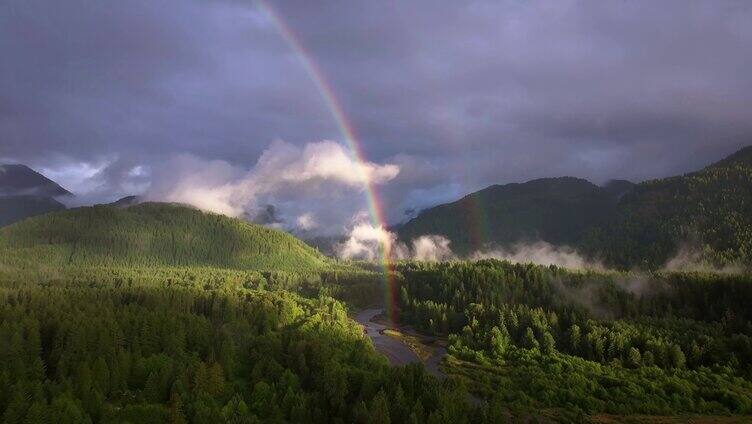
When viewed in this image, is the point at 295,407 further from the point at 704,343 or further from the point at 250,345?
the point at 704,343

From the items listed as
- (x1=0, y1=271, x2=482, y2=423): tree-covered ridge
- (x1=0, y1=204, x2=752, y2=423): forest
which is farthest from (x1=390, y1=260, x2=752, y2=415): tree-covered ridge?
(x1=0, y1=271, x2=482, y2=423): tree-covered ridge

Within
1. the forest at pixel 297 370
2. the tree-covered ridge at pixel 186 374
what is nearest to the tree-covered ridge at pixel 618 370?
the forest at pixel 297 370

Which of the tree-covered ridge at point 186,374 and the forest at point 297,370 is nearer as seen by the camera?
the tree-covered ridge at point 186,374

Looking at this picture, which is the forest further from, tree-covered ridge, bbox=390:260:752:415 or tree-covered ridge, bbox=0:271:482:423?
tree-covered ridge, bbox=390:260:752:415

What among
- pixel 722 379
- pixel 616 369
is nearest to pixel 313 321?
pixel 616 369

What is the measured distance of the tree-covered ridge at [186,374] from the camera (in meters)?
95.9

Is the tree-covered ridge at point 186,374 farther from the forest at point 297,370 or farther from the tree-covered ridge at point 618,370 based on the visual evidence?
the tree-covered ridge at point 618,370

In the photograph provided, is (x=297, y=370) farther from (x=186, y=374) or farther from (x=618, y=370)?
(x=618, y=370)

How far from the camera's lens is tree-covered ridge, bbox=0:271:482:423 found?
3775 inches

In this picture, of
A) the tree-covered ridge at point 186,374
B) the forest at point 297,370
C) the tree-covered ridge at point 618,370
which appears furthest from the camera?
the tree-covered ridge at point 618,370

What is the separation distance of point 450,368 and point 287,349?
61.2 meters

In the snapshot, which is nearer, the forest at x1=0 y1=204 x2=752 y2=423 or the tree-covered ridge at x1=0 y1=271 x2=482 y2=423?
the tree-covered ridge at x1=0 y1=271 x2=482 y2=423

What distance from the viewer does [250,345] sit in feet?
462

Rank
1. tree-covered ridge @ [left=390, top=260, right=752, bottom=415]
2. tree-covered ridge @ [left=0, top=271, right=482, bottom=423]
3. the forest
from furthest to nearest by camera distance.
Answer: tree-covered ridge @ [left=390, top=260, right=752, bottom=415]
the forest
tree-covered ridge @ [left=0, top=271, right=482, bottom=423]
